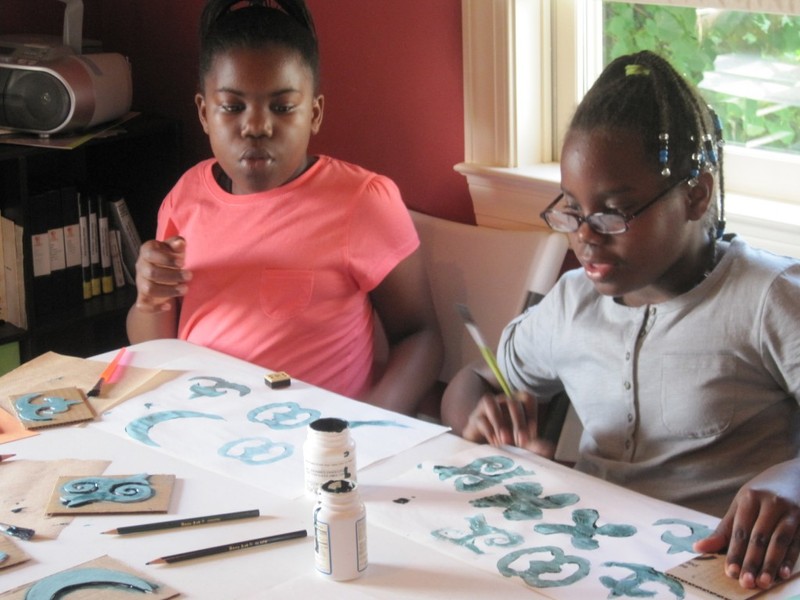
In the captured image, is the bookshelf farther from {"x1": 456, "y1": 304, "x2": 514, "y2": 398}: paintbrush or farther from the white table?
{"x1": 456, "y1": 304, "x2": 514, "y2": 398}: paintbrush

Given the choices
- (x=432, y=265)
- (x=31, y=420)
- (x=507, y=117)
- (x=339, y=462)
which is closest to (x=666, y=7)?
(x=507, y=117)

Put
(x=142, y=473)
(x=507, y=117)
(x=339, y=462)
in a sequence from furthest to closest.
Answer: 1. (x=507, y=117)
2. (x=142, y=473)
3. (x=339, y=462)

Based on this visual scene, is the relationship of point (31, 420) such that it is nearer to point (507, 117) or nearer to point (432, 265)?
point (432, 265)

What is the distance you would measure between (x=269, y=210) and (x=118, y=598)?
1002 millimetres

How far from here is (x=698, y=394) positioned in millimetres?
1430

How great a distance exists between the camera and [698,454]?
145 centimetres

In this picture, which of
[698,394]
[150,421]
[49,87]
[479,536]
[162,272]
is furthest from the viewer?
[49,87]

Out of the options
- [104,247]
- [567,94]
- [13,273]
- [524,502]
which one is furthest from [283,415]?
[104,247]

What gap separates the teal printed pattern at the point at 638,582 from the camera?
3.55 feet

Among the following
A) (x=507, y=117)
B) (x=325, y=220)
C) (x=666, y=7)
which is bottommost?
(x=325, y=220)

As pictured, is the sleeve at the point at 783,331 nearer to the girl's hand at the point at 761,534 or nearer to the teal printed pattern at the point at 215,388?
the girl's hand at the point at 761,534

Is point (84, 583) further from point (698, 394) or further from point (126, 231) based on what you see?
point (126, 231)

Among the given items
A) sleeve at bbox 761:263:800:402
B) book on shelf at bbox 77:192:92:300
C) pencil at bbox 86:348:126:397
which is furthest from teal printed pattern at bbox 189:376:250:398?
book on shelf at bbox 77:192:92:300

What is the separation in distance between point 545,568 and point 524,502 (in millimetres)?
149
